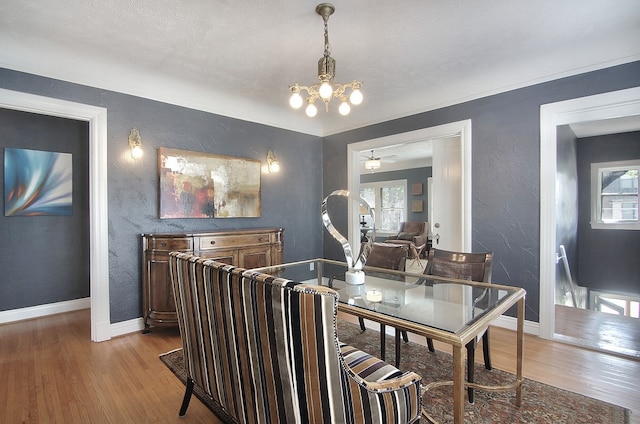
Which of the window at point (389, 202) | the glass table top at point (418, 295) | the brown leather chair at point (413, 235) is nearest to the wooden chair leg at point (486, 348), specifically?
the glass table top at point (418, 295)

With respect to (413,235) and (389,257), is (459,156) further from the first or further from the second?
(413,235)

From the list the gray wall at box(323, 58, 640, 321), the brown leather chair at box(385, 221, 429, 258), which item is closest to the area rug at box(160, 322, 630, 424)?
the gray wall at box(323, 58, 640, 321)

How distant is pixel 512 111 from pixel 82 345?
463 centimetres

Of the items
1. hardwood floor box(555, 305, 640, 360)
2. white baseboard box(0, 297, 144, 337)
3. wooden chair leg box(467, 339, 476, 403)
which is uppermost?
wooden chair leg box(467, 339, 476, 403)

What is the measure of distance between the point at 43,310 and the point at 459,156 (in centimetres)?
529

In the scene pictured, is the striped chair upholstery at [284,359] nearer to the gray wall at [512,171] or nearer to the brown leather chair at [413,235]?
the gray wall at [512,171]

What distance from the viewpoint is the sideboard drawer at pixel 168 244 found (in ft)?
9.86

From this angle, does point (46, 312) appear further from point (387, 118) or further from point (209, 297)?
point (387, 118)

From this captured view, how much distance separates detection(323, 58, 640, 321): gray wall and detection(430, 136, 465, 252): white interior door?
0.44 m

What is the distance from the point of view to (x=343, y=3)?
6.63ft

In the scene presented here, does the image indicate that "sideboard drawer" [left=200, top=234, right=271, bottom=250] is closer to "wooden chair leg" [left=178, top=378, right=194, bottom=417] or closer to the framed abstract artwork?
the framed abstract artwork

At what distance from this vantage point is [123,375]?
90.2 inches

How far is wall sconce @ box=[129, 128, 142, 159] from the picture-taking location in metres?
3.11

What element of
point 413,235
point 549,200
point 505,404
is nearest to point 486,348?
point 505,404
